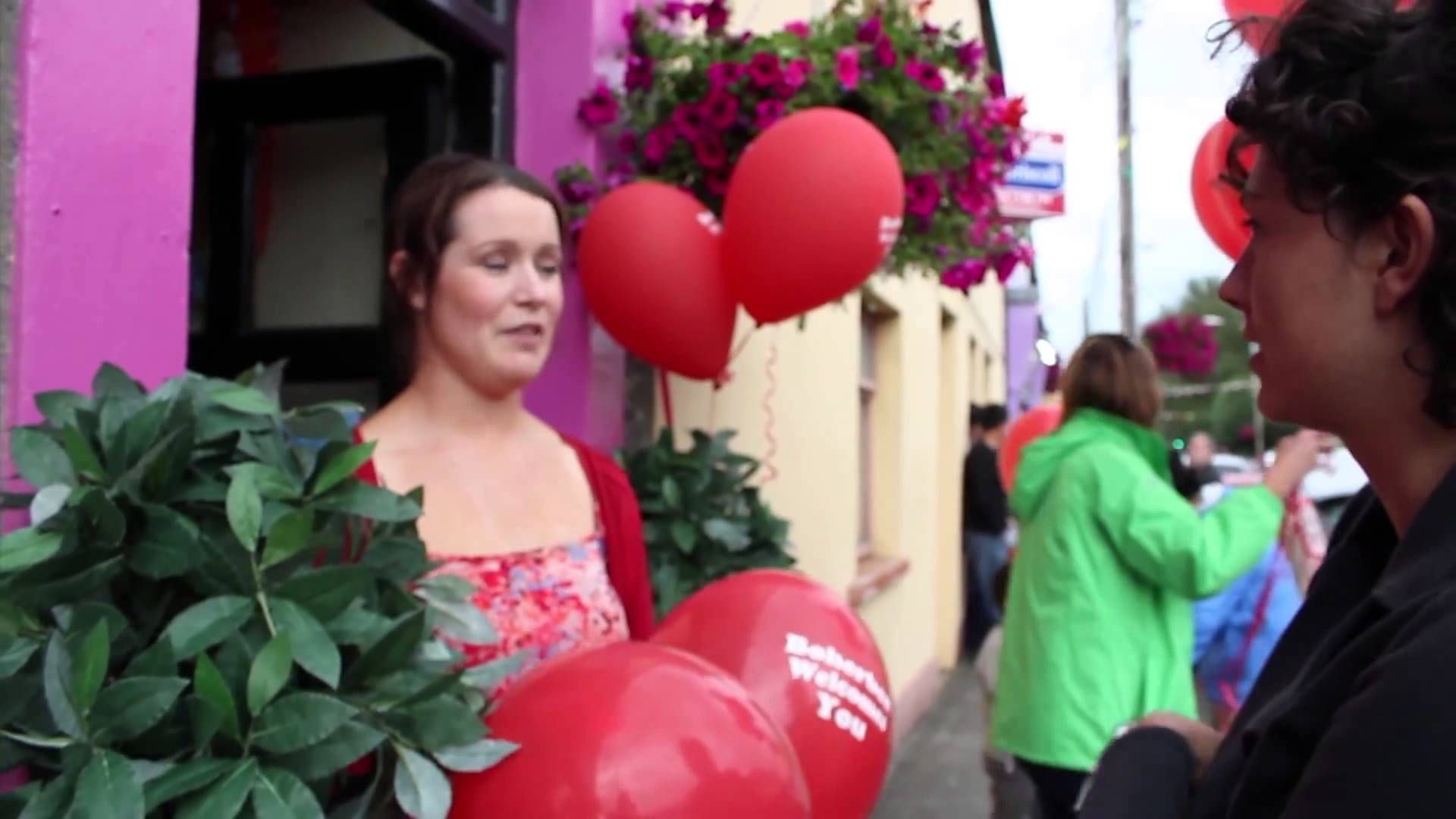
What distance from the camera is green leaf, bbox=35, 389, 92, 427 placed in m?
1.38

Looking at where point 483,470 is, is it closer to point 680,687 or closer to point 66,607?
point 680,687

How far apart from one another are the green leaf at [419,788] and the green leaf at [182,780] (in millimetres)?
182

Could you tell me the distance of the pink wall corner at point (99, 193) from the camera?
1.51m

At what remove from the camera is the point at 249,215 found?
3346 mm

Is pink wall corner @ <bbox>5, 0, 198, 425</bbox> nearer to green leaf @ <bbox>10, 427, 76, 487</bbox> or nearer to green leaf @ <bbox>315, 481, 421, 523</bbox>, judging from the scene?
green leaf @ <bbox>10, 427, 76, 487</bbox>

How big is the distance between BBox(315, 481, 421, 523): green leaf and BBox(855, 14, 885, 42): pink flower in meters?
1.78

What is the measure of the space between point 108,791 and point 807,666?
36.8 inches

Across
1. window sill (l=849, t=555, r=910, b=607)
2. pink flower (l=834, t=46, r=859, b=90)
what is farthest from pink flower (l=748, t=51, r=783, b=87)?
window sill (l=849, t=555, r=910, b=607)

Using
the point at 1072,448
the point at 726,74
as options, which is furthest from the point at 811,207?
the point at 1072,448

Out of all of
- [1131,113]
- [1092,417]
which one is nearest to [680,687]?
[1092,417]

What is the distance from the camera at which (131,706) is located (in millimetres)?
1190

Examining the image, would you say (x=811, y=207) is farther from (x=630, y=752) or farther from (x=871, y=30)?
(x=630, y=752)

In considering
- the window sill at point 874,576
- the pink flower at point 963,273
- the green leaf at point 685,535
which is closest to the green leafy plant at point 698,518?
the green leaf at point 685,535

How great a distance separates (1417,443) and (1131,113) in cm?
1295
